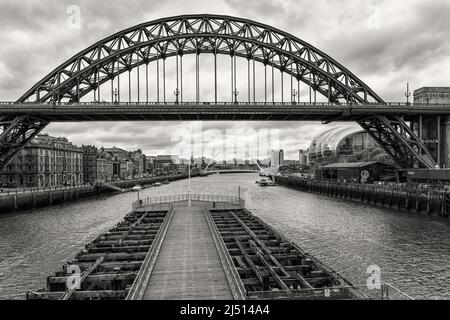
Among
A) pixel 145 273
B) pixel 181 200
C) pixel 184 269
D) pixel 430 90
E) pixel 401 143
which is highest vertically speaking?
pixel 430 90

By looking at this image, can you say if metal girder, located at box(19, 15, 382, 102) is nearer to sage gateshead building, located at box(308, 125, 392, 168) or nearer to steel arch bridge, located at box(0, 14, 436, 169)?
steel arch bridge, located at box(0, 14, 436, 169)

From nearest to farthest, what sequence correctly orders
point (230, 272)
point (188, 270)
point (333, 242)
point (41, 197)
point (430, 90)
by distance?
point (230, 272) < point (188, 270) < point (333, 242) < point (41, 197) < point (430, 90)

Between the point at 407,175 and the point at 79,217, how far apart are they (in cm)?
5388

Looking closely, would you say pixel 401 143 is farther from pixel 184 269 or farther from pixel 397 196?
pixel 184 269

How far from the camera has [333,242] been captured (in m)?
32.3

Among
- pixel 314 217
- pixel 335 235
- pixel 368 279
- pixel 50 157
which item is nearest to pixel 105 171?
→ pixel 50 157

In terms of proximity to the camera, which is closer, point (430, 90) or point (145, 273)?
point (145, 273)

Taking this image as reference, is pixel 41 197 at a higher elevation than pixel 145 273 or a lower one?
lower

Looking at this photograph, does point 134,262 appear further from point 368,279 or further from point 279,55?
point 279,55

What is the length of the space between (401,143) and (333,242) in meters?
36.4

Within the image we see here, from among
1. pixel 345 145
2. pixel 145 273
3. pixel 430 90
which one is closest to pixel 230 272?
pixel 145 273

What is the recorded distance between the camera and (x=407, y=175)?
61.8 metres

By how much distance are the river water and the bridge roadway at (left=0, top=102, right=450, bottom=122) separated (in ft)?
55.5

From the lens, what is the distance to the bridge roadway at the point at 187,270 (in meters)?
14.2
